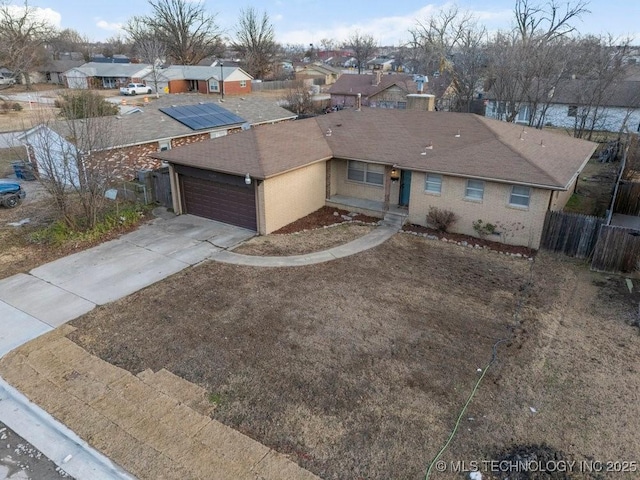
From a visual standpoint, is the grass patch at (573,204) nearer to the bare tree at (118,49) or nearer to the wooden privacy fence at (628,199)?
the wooden privacy fence at (628,199)

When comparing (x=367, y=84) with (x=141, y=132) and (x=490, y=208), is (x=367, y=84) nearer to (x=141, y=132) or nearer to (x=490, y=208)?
(x=141, y=132)

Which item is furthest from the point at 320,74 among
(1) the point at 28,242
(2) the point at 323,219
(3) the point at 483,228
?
(1) the point at 28,242

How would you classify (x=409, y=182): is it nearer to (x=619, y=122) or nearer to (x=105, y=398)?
(x=105, y=398)

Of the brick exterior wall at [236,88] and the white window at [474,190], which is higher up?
the brick exterior wall at [236,88]

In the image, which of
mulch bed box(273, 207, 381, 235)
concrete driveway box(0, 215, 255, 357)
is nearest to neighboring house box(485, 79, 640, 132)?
mulch bed box(273, 207, 381, 235)

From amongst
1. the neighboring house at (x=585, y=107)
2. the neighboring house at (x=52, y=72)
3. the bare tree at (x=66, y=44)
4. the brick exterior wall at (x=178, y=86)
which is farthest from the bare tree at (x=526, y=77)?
the bare tree at (x=66, y=44)

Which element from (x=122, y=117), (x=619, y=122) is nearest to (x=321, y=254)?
(x=122, y=117)
